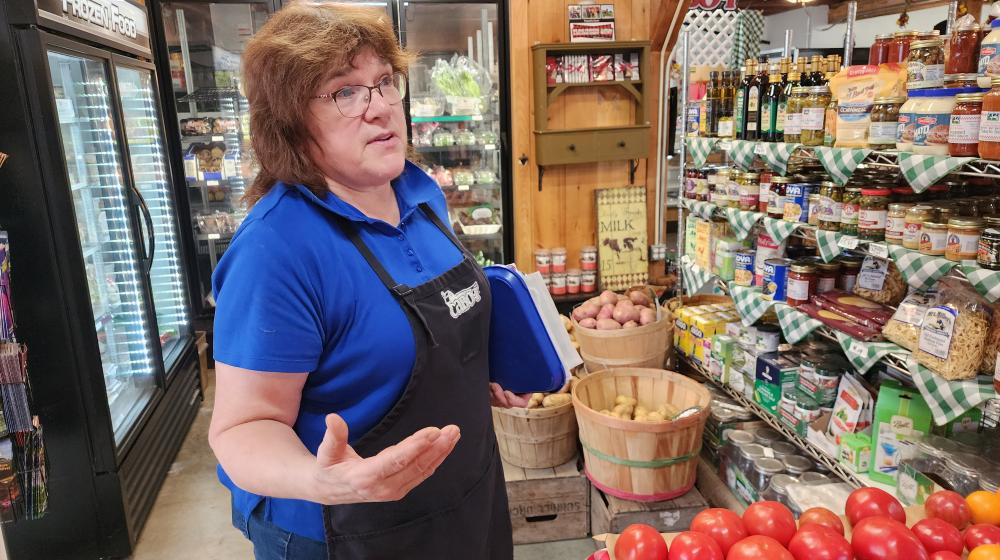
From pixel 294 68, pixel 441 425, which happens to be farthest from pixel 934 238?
pixel 294 68

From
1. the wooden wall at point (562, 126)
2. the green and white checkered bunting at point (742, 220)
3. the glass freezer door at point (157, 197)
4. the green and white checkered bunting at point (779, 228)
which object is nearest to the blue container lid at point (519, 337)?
the green and white checkered bunting at point (779, 228)

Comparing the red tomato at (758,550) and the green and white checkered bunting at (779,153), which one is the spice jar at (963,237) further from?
the red tomato at (758,550)

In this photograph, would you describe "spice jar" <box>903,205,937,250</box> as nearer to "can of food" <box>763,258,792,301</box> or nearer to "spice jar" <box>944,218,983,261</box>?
"spice jar" <box>944,218,983,261</box>

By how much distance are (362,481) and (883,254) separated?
5.90 feet

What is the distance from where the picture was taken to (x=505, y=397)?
1.71m

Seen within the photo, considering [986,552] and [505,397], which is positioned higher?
[505,397]

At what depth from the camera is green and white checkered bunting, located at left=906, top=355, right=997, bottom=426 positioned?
1797 mm

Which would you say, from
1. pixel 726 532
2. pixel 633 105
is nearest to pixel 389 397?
pixel 726 532

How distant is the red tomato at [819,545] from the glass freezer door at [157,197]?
3.33 metres

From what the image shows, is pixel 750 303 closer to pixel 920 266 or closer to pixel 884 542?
pixel 920 266

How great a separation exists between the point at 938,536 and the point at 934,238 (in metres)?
0.85

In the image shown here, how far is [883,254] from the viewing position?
206cm

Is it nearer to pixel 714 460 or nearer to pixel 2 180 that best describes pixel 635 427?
pixel 714 460

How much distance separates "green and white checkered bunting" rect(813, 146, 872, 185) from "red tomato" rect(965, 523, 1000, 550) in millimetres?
1113
